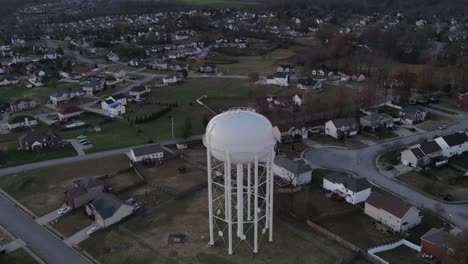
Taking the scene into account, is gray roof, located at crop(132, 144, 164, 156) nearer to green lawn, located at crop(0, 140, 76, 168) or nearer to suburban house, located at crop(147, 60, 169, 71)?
green lawn, located at crop(0, 140, 76, 168)

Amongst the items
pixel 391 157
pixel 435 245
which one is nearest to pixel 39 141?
pixel 391 157

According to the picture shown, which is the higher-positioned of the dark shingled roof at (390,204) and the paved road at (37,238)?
the dark shingled roof at (390,204)

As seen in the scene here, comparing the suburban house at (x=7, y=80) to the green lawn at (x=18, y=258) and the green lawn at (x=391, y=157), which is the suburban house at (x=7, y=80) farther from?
the green lawn at (x=391, y=157)

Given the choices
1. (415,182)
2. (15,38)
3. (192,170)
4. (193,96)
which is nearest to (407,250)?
(415,182)

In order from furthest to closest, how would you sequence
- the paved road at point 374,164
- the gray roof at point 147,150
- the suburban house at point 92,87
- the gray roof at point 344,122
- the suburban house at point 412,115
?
the suburban house at point 92,87, the suburban house at point 412,115, the gray roof at point 344,122, the gray roof at point 147,150, the paved road at point 374,164

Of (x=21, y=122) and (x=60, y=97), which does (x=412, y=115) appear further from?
(x=60, y=97)

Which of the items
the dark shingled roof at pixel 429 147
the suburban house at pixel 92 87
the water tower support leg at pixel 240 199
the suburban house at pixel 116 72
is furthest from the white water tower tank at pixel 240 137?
the suburban house at pixel 116 72

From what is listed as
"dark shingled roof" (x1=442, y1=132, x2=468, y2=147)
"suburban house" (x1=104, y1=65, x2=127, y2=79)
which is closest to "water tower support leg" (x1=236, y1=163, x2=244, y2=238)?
"dark shingled roof" (x1=442, y1=132, x2=468, y2=147)
